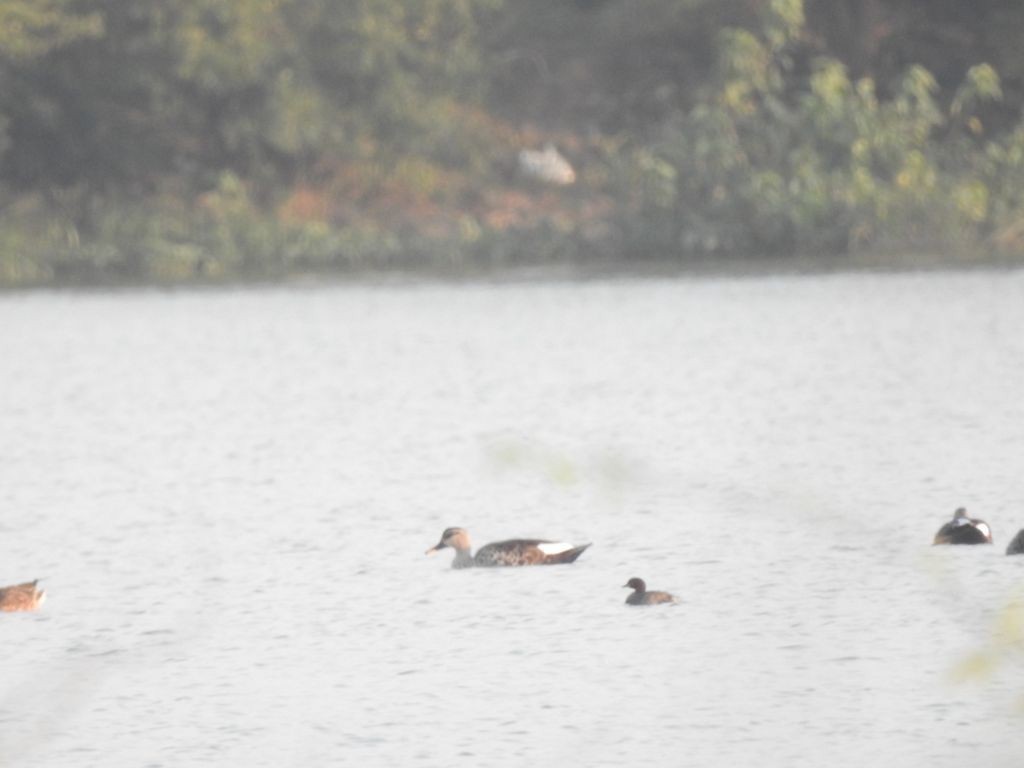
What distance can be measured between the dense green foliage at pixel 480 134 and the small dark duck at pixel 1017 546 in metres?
23.8

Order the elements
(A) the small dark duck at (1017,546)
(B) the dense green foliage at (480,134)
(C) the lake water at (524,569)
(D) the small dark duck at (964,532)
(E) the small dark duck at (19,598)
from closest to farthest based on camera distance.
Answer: (C) the lake water at (524,569) → (E) the small dark duck at (19,598) → (A) the small dark duck at (1017,546) → (D) the small dark duck at (964,532) → (B) the dense green foliage at (480,134)

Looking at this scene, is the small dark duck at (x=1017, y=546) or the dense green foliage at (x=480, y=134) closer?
the small dark duck at (x=1017, y=546)

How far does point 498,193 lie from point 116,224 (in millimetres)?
6825

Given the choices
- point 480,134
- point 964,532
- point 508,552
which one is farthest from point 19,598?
point 480,134

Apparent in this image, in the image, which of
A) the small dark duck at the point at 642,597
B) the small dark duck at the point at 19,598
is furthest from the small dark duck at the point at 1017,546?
the small dark duck at the point at 19,598

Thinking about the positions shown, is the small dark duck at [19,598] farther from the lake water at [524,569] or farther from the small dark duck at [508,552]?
the small dark duck at [508,552]

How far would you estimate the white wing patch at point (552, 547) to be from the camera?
9648mm

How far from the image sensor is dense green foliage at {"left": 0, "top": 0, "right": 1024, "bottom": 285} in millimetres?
34031

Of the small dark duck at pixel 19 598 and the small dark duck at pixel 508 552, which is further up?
the small dark duck at pixel 19 598

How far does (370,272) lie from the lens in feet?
117

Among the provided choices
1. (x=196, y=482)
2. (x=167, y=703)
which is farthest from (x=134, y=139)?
(x=167, y=703)

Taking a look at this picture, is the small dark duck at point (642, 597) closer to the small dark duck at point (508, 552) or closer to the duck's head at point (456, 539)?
the small dark duck at point (508, 552)

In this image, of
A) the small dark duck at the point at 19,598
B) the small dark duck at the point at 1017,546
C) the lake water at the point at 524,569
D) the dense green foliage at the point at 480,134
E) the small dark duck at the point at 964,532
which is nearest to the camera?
the lake water at the point at 524,569

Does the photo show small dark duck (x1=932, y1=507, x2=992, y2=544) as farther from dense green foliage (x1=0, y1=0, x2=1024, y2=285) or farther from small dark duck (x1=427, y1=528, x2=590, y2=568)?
dense green foliage (x1=0, y1=0, x2=1024, y2=285)
